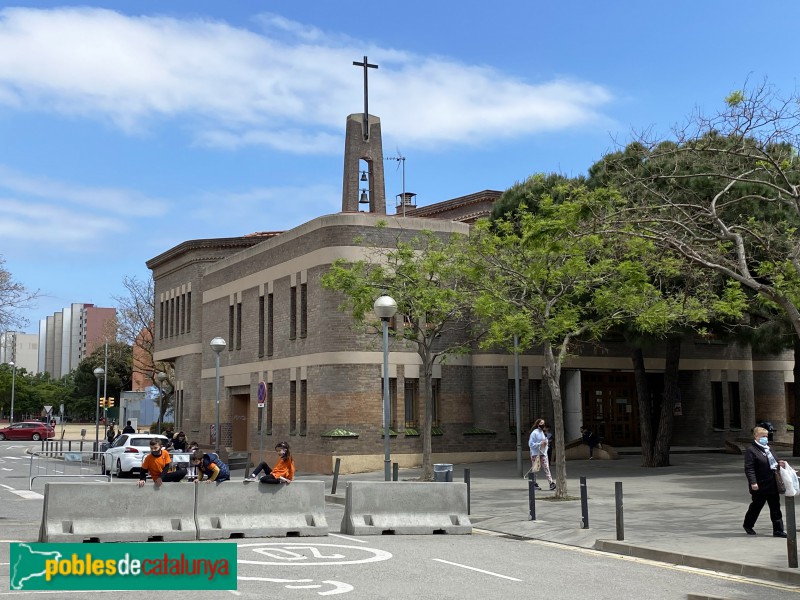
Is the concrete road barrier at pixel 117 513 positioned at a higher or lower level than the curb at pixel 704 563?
higher

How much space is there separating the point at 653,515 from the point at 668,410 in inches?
552

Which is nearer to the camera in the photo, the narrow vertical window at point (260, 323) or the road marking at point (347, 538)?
the road marking at point (347, 538)

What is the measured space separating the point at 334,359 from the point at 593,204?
49.6ft

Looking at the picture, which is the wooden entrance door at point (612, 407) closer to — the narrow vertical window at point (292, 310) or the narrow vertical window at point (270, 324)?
the narrow vertical window at point (292, 310)

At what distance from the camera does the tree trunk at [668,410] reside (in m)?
31.3

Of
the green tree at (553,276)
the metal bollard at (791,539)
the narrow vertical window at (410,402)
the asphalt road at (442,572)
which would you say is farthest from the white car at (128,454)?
the metal bollard at (791,539)

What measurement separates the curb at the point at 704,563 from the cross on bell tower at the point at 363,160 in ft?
85.3

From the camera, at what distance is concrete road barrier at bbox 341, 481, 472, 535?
52.2 ft

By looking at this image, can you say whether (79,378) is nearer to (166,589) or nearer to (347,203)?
(347,203)

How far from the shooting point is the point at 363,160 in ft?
130

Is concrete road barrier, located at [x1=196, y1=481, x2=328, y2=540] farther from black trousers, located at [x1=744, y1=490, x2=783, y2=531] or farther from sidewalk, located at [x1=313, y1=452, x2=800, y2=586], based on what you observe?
black trousers, located at [x1=744, y1=490, x2=783, y2=531]

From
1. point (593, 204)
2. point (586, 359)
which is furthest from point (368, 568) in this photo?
point (586, 359)

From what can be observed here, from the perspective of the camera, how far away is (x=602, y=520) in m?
17.4

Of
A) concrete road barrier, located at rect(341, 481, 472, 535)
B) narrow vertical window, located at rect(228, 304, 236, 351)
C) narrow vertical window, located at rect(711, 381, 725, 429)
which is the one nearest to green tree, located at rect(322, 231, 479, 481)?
concrete road barrier, located at rect(341, 481, 472, 535)
